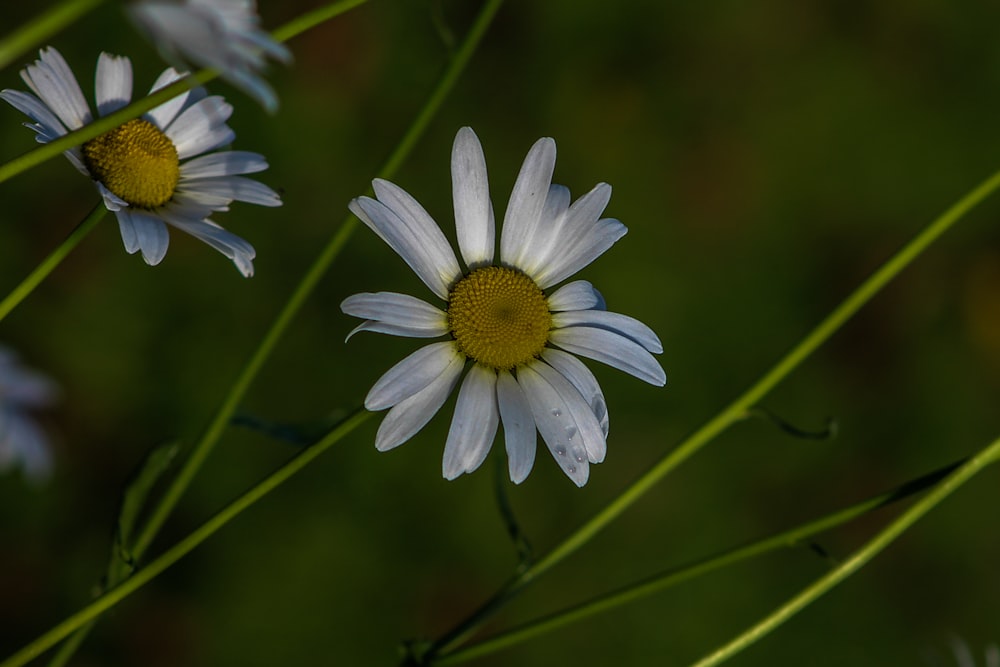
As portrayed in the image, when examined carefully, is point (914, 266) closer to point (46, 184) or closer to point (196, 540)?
point (46, 184)

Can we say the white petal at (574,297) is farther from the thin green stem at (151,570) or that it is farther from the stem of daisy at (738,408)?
the thin green stem at (151,570)

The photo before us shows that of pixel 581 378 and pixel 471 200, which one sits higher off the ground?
pixel 471 200

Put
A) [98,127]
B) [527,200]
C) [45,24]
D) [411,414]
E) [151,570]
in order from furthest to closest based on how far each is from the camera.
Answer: [527,200] < [411,414] < [151,570] < [98,127] < [45,24]

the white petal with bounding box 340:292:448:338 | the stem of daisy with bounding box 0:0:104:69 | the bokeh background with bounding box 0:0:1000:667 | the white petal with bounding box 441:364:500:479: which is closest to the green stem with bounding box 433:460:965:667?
the white petal with bounding box 441:364:500:479

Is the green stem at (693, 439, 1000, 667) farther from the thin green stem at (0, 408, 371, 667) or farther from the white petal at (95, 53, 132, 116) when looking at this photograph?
the white petal at (95, 53, 132, 116)

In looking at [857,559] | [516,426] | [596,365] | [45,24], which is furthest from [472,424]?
[596,365]

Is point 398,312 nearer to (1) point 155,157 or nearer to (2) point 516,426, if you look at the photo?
(2) point 516,426

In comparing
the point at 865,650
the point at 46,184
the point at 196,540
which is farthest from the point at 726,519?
the point at 196,540
